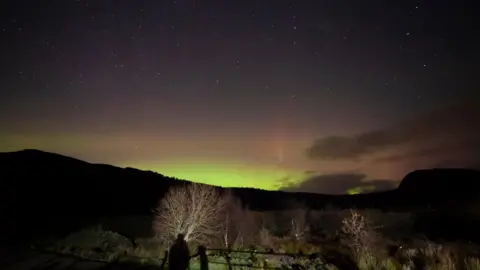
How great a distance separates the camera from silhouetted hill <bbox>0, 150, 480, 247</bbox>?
246 ft

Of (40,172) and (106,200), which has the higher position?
(40,172)

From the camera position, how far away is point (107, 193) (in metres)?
100

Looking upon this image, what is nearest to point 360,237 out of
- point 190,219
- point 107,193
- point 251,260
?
point 190,219

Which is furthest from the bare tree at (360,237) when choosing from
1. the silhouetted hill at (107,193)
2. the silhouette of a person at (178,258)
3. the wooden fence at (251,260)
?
the silhouetted hill at (107,193)

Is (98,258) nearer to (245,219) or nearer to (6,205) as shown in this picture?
(245,219)

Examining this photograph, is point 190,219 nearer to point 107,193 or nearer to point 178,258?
point 178,258

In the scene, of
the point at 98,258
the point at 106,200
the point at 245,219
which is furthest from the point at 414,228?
Answer: the point at 106,200

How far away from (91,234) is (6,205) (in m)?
46.9

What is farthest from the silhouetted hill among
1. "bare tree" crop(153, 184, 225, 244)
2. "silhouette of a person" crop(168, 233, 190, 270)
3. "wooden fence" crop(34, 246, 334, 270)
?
"silhouette of a person" crop(168, 233, 190, 270)

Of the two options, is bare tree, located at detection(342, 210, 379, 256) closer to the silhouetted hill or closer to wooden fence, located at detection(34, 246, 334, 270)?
wooden fence, located at detection(34, 246, 334, 270)

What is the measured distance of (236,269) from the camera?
18.0 metres

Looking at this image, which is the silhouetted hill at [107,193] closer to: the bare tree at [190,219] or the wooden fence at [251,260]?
the bare tree at [190,219]

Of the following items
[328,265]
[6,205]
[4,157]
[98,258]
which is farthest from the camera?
[4,157]

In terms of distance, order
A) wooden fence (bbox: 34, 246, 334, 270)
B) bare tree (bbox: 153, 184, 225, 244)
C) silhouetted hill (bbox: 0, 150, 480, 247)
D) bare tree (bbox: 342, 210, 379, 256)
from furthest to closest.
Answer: silhouetted hill (bbox: 0, 150, 480, 247)
bare tree (bbox: 153, 184, 225, 244)
bare tree (bbox: 342, 210, 379, 256)
wooden fence (bbox: 34, 246, 334, 270)
